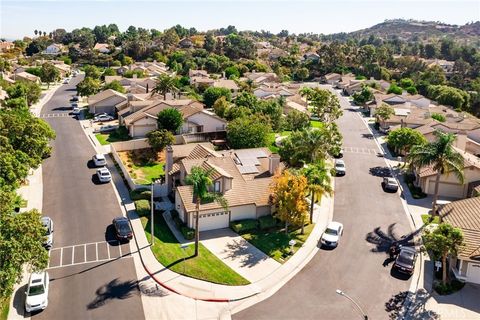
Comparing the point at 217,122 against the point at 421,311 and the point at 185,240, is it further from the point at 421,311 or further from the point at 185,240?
the point at 421,311

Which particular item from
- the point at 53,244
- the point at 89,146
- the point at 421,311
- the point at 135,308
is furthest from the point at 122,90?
the point at 421,311

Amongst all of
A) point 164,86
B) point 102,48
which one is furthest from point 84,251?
point 102,48

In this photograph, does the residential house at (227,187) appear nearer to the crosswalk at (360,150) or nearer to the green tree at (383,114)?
→ the crosswalk at (360,150)

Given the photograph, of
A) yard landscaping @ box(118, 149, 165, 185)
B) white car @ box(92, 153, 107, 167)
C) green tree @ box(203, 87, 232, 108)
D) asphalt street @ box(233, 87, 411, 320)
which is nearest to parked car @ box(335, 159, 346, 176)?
asphalt street @ box(233, 87, 411, 320)

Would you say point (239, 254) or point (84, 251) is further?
point (239, 254)

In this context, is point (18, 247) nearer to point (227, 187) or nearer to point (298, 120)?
point (227, 187)

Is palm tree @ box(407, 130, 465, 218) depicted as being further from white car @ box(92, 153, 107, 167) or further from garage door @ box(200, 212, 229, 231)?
white car @ box(92, 153, 107, 167)

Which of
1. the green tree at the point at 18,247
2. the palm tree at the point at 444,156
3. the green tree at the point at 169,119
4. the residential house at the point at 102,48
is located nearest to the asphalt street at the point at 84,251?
the green tree at the point at 18,247
